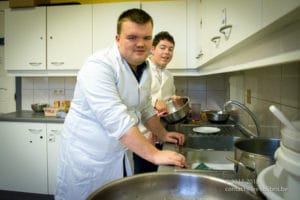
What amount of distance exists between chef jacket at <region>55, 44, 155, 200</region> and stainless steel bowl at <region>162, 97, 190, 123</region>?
429 millimetres

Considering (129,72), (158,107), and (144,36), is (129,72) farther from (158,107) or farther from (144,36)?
(158,107)

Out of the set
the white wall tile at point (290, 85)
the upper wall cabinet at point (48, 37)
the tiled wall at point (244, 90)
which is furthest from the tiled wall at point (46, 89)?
the white wall tile at point (290, 85)

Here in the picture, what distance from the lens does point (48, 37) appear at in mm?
2518

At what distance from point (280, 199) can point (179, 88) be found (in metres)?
2.28

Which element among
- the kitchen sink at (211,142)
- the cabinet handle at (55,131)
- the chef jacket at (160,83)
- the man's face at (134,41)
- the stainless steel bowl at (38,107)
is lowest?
the cabinet handle at (55,131)

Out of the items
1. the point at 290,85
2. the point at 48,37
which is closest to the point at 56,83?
the point at 48,37

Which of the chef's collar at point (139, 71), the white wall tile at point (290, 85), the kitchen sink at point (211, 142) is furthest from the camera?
the kitchen sink at point (211, 142)

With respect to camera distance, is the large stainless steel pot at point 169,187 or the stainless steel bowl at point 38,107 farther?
the stainless steel bowl at point 38,107

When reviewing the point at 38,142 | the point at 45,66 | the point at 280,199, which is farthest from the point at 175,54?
the point at 280,199

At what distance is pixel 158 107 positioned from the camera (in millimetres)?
1773

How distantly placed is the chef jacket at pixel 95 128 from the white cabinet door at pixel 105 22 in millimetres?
1228

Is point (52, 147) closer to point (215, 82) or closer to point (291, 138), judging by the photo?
point (215, 82)

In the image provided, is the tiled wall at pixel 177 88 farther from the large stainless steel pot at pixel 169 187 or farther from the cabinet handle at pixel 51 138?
the large stainless steel pot at pixel 169 187

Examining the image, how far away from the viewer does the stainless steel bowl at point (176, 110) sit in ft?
5.58
